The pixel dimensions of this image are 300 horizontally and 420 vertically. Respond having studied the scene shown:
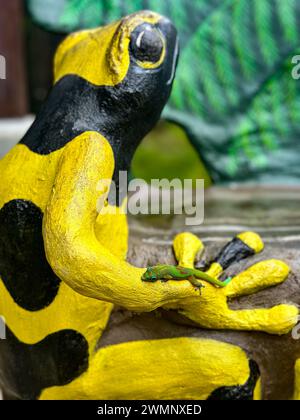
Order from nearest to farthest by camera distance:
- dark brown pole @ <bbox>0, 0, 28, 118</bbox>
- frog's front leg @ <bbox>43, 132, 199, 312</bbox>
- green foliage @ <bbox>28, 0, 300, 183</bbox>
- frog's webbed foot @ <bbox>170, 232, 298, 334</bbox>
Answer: frog's front leg @ <bbox>43, 132, 199, 312</bbox>, frog's webbed foot @ <bbox>170, 232, 298, 334</bbox>, green foliage @ <bbox>28, 0, 300, 183</bbox>, dark brown pole @ <bbox>0, 0, 28, 118</bbox>

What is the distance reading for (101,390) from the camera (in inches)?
32.4

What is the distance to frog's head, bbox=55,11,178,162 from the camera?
0.75 metres

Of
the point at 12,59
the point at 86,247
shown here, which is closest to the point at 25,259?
the point at 86,247

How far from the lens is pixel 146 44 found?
755mm

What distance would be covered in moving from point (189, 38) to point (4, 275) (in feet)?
2.74

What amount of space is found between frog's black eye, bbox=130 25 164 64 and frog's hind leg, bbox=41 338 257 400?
1.31 ft

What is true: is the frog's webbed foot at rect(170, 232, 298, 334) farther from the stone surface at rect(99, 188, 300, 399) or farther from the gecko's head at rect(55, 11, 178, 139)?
the gecko's head at rect(55, 11, 178, 139)

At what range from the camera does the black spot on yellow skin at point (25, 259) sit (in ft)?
2.47

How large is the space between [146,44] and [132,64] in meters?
0.03

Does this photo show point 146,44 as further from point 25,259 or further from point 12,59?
point 12,59

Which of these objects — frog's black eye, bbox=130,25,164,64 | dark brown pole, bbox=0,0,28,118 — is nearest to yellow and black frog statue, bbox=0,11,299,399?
frog's black eye, bbox=130,25,164,64

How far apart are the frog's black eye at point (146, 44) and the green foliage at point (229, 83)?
595 mm

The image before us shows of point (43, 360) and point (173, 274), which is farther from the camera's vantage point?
point (43, 360)
